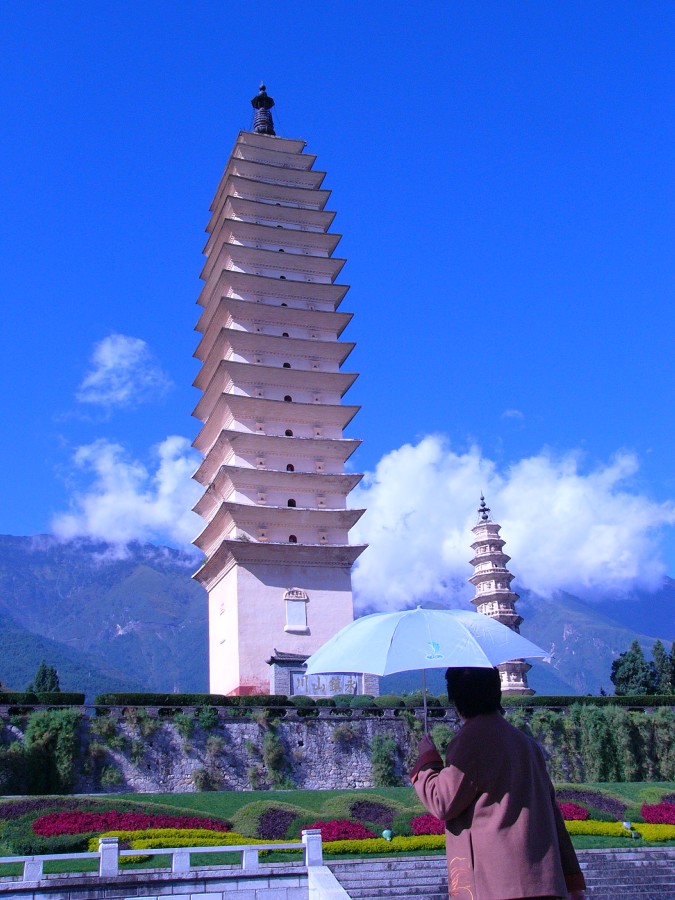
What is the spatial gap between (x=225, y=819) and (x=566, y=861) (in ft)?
48.7

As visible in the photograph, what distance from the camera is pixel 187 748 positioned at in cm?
2345

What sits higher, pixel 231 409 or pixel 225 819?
pixel 231 409

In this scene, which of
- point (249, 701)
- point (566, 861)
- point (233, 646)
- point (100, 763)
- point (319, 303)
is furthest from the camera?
point (319, 303)

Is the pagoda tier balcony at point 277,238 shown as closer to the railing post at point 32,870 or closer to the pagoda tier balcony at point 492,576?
the pagoda tier balcony at point 492,576

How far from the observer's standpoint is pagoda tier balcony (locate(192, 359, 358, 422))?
35156 millimetres

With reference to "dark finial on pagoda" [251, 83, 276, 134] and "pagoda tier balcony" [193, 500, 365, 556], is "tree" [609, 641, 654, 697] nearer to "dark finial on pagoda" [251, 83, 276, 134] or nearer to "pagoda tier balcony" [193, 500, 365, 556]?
"pagoda tier balcony" [193, 500, 365, 556]

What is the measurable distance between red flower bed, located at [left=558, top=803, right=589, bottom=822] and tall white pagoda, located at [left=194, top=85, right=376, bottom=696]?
11.5m

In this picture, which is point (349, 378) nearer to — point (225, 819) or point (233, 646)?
point (233, 646)

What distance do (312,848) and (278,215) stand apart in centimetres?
3133

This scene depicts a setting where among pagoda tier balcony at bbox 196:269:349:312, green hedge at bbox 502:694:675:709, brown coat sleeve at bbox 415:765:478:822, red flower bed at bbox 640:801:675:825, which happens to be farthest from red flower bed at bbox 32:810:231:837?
pagoda tier balcony at bbox 196:269:349:312

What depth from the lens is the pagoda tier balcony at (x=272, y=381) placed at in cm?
3516

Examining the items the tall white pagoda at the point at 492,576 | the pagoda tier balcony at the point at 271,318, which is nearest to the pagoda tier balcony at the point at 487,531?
the tall white pagoda at the point at 492,576

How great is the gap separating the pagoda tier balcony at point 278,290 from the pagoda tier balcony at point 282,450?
6760 mm

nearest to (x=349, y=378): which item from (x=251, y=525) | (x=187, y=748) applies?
(x=251, y=525)
